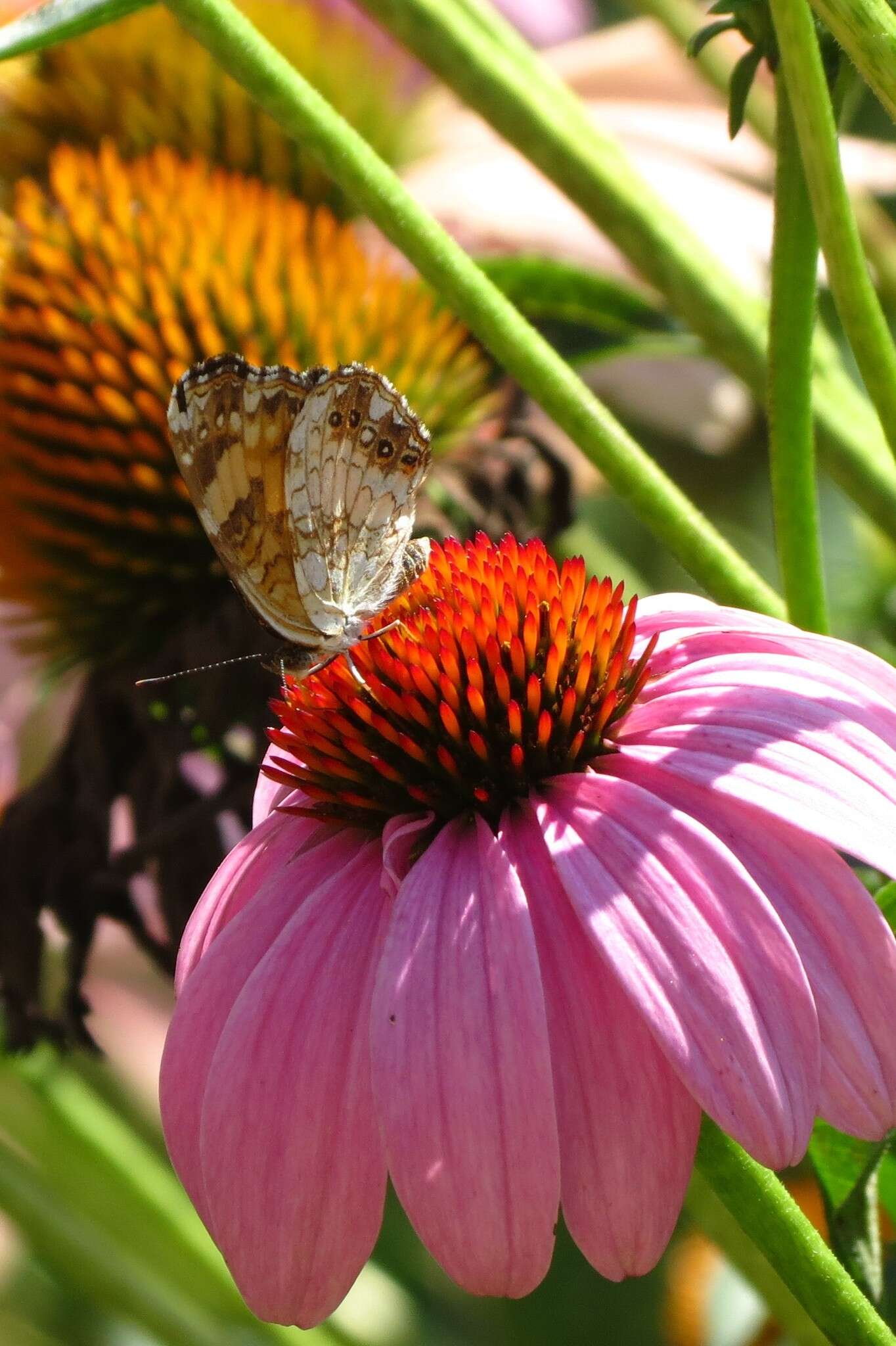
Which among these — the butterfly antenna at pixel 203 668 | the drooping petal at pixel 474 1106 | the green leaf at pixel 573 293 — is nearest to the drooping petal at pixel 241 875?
the drooping petal at pixel 474 1106

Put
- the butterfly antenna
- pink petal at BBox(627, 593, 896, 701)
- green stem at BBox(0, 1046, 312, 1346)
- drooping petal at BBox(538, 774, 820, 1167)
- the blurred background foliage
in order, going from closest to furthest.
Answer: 1. drooping petal at BBox(538, 774, 820, 1167)
2. pink petal at BBox(627, 593, 896, 701)
3. the butterfly antenna
4. the blurred background foliage
5. green stem at BBox(0, 1046, 312, 1346)

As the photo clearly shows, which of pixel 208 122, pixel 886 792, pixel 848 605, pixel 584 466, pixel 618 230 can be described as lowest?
pixel 848 605

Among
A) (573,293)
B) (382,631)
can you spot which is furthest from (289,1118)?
(573,293)

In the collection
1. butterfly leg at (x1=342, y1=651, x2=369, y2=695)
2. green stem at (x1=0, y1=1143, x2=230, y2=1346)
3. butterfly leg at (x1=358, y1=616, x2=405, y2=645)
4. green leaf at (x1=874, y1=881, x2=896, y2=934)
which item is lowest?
green stem at (x1=0, y1=1143, x2=230, y2=1346)

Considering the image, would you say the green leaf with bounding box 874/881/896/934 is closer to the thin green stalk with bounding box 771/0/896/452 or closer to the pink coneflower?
the pink coneflower

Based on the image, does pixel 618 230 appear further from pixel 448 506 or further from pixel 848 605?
pixel 848 605

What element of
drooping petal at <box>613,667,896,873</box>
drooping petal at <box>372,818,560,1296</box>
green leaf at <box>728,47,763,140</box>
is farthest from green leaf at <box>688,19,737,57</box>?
drooping petal at <box>372,818,560,1296</box>

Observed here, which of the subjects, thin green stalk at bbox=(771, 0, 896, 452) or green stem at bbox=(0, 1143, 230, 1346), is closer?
thin green stalk at bbox=(771, 0, 896, 452)

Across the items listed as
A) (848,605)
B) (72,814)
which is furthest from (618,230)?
(848,605)
